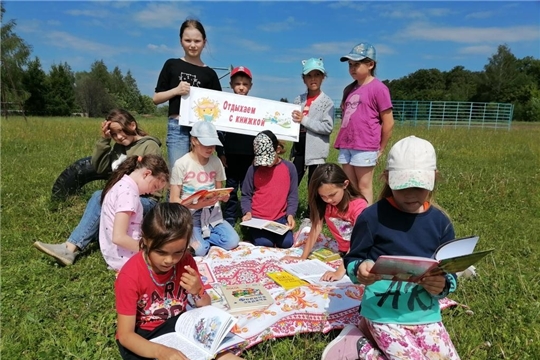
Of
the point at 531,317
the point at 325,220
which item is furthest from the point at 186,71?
the point at 531,317

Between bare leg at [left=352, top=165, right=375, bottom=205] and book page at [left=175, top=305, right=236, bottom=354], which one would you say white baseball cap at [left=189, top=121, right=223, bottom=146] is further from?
book page at [left=175, top=305, right=236, bottom=354]

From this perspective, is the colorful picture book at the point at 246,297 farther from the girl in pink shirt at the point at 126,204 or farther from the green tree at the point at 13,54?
the green tree at the point at 13,54

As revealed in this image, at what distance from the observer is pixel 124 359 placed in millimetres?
2422

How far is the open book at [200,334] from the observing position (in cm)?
234

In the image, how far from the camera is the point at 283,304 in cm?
329

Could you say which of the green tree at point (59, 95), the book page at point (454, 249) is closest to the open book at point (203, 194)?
the book page at point (454, 249)

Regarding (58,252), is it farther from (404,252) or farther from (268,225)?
(404,252)

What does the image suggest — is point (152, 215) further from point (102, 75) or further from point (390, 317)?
point (102, 75)

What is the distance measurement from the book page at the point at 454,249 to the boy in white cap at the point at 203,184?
9.59 ft

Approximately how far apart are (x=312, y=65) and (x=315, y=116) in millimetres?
671

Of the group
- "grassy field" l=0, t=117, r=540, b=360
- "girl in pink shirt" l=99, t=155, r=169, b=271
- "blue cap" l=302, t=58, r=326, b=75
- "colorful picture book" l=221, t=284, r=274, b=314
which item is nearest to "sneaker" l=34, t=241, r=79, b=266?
"grassy field" l=0, t=117, r=540, b=360

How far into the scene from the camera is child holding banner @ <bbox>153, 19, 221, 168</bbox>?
16.0 ft

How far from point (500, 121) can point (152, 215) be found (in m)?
38.4

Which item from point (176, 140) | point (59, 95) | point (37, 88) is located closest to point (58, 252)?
point (176, 140)
